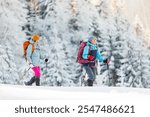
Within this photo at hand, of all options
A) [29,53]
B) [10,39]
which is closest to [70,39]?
Answer: [10,39]

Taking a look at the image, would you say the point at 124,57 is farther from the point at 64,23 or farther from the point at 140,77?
the point at 64,23

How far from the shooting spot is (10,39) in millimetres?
34781

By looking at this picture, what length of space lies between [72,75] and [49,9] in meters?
8.85

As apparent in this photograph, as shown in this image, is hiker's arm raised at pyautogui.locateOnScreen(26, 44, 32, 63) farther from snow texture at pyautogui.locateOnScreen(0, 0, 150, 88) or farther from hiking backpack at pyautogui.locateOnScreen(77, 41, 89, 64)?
snow texture at pyautogui.locateOnScreen(0, 0, 150, 88)

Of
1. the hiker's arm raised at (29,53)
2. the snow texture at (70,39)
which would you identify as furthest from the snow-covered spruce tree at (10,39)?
the hiker's arm raised at (29,53)

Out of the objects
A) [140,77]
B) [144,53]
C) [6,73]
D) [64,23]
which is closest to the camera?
[6,73]

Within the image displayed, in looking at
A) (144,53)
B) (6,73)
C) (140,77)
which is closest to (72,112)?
(6,73)

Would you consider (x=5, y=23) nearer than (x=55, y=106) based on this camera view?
No

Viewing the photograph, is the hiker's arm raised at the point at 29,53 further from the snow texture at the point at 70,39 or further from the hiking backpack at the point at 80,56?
the snow texture at the point at 70,39

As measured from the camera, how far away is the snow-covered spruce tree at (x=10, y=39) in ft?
109

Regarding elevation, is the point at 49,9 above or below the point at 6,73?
above

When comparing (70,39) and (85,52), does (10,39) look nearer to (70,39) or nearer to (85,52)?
(70,39)

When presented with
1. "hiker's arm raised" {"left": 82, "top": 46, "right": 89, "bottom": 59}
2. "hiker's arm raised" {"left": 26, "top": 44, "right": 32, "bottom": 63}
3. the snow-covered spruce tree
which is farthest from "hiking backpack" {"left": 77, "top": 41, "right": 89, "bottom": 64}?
the snow-covered spruce tree

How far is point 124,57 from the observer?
42.9 m
